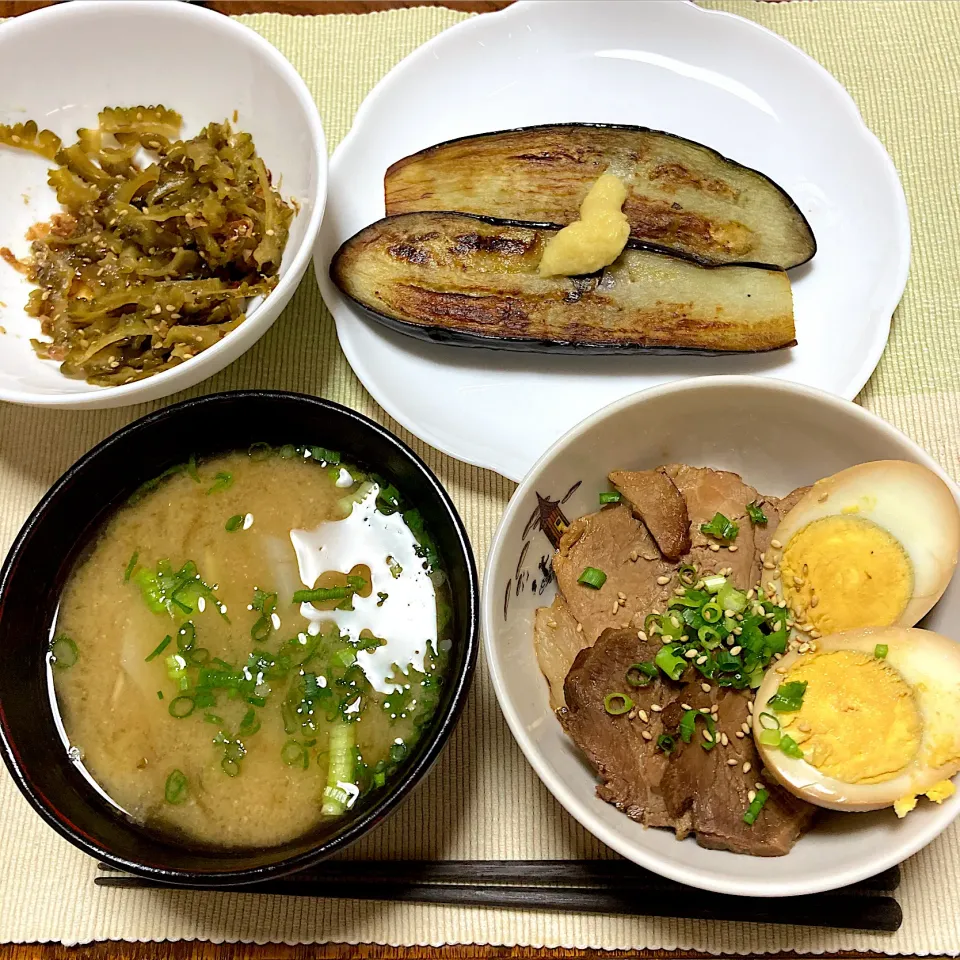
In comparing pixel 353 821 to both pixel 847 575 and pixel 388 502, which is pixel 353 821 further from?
pixel 847 575

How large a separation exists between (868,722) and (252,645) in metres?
0.97

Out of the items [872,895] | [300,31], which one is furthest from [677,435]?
[300,31]

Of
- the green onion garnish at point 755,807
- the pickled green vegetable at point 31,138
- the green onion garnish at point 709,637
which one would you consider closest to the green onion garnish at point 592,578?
the green onion garnish at point 709,637

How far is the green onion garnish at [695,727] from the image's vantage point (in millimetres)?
1271

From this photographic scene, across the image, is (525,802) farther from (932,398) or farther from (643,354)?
(932,398)

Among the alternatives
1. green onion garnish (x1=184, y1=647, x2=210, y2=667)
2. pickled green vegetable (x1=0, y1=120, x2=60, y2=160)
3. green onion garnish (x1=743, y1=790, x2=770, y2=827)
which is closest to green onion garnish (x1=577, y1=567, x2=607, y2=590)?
green onion garnish (x1=743, y1=790, x2=770, y2=827)

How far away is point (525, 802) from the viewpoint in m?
1.50

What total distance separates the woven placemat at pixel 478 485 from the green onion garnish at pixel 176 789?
27cm

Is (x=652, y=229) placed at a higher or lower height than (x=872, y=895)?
higher

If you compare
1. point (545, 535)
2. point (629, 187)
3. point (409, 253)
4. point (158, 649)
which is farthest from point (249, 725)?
point (629, 187)

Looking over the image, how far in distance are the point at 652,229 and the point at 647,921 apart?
4.25 feet

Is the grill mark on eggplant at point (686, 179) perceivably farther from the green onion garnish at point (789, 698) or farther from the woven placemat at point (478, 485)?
the green onion garnish at point (789, 698)

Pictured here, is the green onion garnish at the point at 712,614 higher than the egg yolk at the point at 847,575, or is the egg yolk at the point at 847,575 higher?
the egg yolk at the point at 847,575

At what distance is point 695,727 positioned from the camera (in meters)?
1.28
